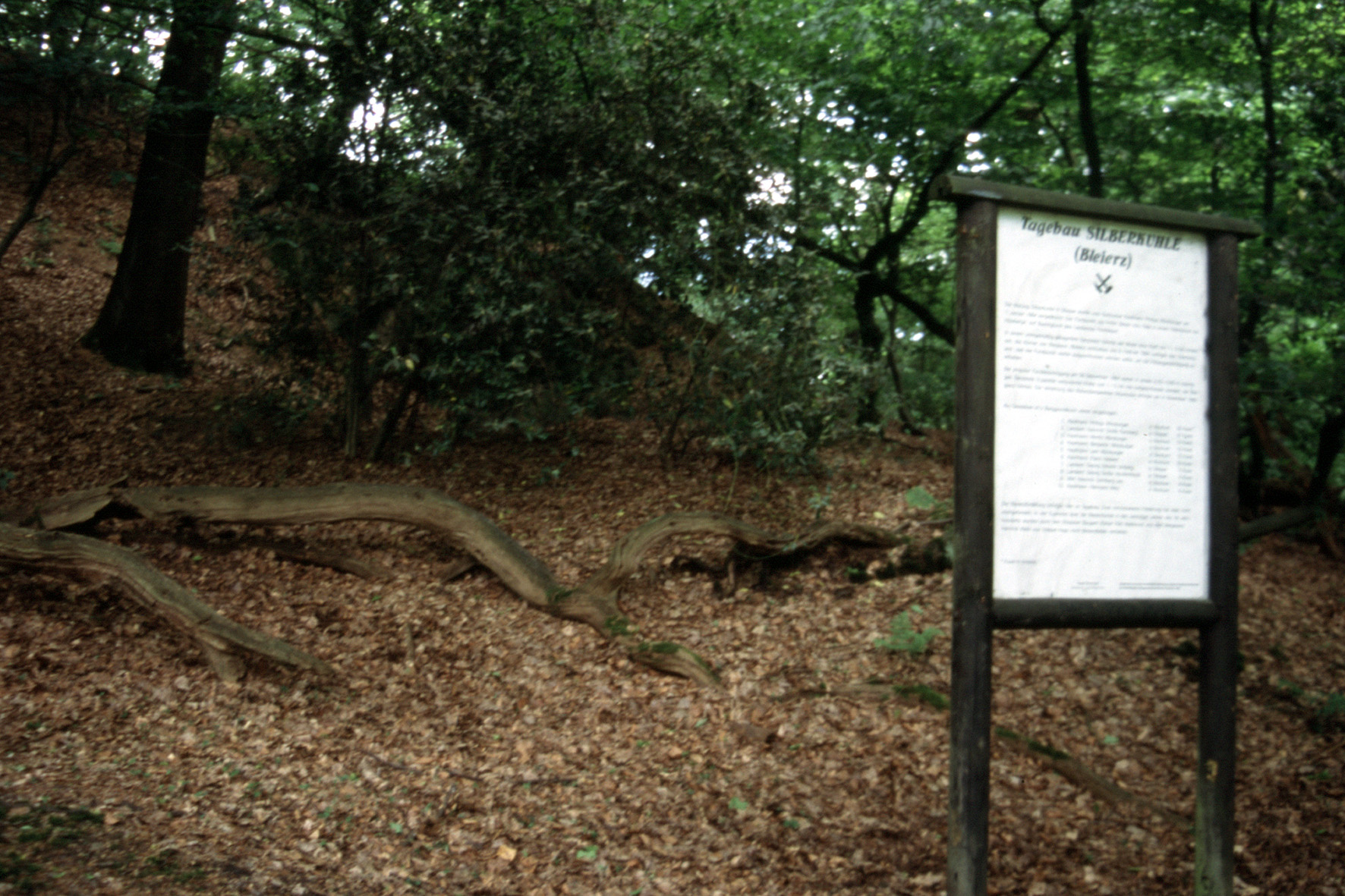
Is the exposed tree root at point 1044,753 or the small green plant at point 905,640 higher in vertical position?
the small green plant at point 905,640

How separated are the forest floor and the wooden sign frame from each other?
0.95 metres

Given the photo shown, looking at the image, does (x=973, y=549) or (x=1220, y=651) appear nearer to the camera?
(x=973, y=549)

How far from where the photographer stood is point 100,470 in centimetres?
865

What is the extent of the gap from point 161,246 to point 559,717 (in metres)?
7.60

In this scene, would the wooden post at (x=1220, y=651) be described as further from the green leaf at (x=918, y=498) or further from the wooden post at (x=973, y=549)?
the green leaf at (x=918, y=498)

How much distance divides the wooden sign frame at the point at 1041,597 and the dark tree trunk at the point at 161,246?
8688 mm

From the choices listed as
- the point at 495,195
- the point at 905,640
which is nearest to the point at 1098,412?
the point at 905,640

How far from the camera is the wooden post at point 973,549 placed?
142 inches

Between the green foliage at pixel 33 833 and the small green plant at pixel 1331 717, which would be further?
the small green plant at pixel 1331 717

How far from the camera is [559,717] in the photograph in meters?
5.90

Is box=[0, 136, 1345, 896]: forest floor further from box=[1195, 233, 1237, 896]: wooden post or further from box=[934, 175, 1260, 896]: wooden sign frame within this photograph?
box=[934, 175, 1260, 896]: wooden sign frame

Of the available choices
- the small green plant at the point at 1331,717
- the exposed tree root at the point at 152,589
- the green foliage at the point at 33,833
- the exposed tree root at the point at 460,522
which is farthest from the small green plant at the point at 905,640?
the green foliage at the point at 33,833

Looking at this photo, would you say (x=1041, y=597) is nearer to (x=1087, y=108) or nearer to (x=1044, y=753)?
(x=1044, y=753)

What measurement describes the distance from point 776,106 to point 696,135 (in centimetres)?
91
